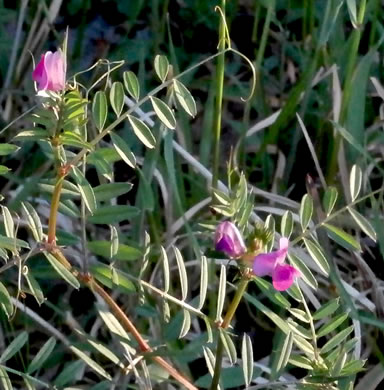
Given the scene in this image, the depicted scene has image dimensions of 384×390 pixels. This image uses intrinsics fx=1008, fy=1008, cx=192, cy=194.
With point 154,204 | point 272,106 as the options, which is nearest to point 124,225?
point 154,204

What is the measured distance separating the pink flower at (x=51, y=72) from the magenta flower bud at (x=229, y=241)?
0.57 ft

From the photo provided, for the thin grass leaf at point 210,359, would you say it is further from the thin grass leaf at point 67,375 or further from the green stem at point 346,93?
the green stem at point 346,93

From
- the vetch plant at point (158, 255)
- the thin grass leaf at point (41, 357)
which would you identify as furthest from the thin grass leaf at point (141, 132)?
the thin grass leaf at point (41, 357)

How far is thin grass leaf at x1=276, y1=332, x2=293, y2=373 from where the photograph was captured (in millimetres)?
907

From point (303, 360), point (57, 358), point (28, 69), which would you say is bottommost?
point (57, 358)

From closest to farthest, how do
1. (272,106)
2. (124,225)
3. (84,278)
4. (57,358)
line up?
1. (84,278)
2. (57,358)
3. (124,225)
4. (272,106)

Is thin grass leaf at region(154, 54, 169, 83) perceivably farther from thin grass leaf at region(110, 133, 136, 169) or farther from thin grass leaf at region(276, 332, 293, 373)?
thin grass leaf at region(276, 332, 293, 373)

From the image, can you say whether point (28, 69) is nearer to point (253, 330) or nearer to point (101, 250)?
point (253, 330)

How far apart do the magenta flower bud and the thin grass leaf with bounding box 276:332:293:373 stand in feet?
0.44

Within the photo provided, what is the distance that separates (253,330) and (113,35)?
2.18ft

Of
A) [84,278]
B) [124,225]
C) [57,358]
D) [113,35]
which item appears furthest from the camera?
[113,35]

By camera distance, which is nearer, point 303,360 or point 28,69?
point 303,360

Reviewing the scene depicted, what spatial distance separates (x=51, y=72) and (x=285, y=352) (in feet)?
1.09

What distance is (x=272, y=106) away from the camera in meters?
1.57
